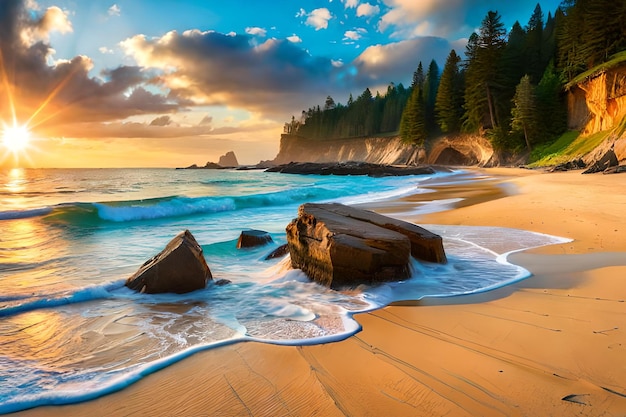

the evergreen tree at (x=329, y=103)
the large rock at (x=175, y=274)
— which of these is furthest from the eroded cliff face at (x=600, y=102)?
the evergreen tree at (x=329, y=103)

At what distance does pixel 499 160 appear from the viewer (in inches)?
1742

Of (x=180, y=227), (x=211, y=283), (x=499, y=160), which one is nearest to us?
(x=211, y=283)

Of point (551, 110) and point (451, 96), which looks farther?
point (451, 96)

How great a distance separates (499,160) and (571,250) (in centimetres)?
4324

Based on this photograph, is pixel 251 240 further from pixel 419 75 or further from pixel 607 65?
pixel 419 75

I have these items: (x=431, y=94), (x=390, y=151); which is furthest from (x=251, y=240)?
(x=390, y=151)

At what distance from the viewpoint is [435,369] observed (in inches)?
97.5

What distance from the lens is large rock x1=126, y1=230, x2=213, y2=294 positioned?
468 cm

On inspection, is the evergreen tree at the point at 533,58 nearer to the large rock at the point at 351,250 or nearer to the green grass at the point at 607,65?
the green grass at the point at 607,65

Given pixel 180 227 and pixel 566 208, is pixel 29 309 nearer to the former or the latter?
pixel 180 227

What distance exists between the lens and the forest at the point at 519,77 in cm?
3556

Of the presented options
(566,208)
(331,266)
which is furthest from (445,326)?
(566,208)

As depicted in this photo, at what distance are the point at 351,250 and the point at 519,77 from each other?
173 ft

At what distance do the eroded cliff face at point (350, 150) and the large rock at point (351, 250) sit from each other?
191 ft
